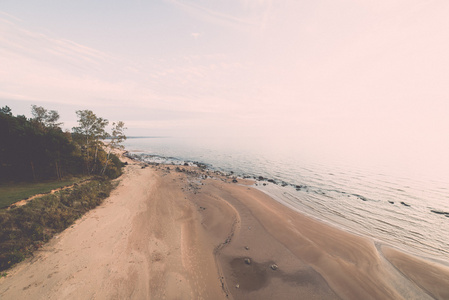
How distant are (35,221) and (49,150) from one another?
16.4 m

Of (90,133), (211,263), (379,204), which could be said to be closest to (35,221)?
(211,263)

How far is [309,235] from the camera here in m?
17.3

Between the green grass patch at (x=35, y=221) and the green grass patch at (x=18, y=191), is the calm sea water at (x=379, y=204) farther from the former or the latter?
the green grass patch at (x=18, y=191)

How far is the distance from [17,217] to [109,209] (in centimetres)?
749

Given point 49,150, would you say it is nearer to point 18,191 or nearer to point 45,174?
point 45,174

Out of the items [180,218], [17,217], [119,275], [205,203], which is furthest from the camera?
[205,203]

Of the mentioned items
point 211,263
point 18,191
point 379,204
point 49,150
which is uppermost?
point 49,150

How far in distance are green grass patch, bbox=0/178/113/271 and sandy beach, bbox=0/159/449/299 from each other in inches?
31.9

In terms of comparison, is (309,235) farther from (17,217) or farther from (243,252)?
(17,217)

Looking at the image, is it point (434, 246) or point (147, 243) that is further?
point (434, 246)

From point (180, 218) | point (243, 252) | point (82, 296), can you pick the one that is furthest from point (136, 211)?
point (243, 252)

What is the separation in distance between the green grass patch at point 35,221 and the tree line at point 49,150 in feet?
33.9

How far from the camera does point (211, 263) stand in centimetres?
1271

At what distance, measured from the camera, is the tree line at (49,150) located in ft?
73.0
